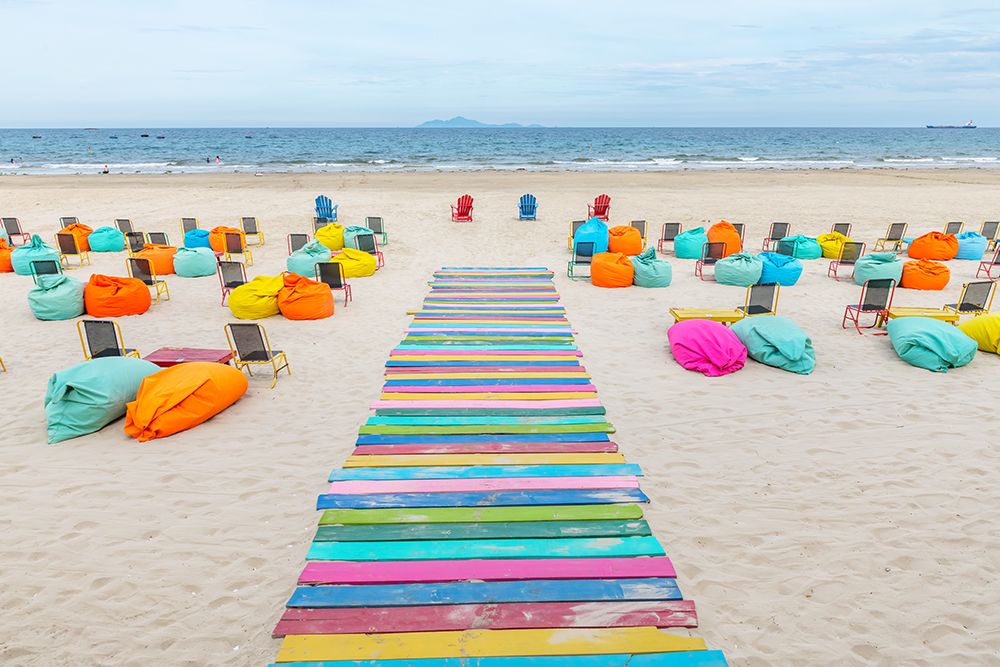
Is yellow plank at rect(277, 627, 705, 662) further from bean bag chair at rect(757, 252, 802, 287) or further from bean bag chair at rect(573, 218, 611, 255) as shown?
bean bag chair at rect(573, 218, 611, 255)

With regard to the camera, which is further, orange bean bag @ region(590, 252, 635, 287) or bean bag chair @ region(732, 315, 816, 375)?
orange bean bag @ region(590, 252, 635, 287)

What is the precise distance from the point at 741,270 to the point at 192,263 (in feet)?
35.8

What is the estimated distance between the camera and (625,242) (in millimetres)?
13039

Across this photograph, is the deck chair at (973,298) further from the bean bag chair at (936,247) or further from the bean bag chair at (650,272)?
the bean bag chair at (936,247)

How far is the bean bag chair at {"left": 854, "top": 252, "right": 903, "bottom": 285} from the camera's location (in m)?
10.6

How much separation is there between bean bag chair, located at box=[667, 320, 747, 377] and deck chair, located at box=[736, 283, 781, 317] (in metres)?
1.59

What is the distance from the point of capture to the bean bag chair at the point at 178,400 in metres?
5.62

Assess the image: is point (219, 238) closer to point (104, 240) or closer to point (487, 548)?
point (104, 240)

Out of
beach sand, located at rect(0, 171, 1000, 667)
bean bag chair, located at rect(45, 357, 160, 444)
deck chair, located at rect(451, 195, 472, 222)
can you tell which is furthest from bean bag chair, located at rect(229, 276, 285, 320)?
deck chair, located at rect(451, 195, 472, 222)

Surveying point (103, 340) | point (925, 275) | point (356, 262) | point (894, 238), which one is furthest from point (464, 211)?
point (103, 340)

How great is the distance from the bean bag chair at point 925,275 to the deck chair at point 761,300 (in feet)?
12.5

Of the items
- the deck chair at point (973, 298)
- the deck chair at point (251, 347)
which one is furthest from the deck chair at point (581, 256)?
the deck chair at point (251, 347)

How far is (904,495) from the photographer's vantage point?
4.77 metres

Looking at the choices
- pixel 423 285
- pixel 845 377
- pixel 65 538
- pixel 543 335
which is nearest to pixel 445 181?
pixel 423 285
